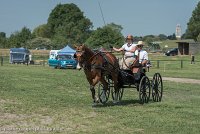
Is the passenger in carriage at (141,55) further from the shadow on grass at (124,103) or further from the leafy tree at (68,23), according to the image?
the leafy tree at (68,23)

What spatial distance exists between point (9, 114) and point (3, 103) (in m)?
2.21

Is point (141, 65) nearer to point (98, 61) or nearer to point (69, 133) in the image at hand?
point (98, 61)

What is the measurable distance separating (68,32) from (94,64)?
11542 cm

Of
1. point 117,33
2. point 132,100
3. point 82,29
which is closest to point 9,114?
point 132,100

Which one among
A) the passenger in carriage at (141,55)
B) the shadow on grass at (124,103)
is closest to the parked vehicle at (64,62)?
the shadow on grass at (124,103)

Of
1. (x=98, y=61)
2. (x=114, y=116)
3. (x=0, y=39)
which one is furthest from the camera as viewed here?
(x=0, y=39)

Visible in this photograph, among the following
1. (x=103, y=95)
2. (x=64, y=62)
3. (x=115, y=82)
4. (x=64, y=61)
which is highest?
(x=64, y=61)

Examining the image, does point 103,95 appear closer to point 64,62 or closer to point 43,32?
point 64,62

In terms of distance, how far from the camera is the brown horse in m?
13.7

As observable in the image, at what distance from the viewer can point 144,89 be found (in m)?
15.6

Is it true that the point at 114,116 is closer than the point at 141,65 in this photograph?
Yes

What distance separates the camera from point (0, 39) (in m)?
151

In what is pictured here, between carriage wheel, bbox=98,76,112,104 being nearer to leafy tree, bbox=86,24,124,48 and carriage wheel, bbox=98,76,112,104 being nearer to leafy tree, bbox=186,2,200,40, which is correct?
leafy tree, bbox=86,24,124,48

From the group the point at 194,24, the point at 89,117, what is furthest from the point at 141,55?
the point at 194,24
